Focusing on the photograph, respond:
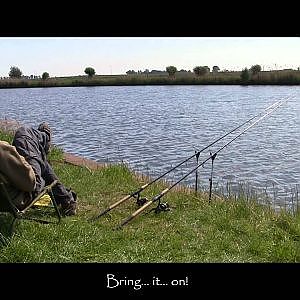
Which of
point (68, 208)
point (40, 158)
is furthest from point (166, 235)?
point (40, 158)

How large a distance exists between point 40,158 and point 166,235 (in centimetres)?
149

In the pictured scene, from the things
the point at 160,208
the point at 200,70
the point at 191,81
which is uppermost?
the point at 200,70

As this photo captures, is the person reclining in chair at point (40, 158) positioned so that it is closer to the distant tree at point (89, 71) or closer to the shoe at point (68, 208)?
the shoe at point (68, 208)

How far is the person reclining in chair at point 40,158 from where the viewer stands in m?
4.34

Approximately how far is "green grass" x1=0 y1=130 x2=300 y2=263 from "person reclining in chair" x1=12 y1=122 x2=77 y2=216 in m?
0.22

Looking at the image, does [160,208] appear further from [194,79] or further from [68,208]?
[194,79]

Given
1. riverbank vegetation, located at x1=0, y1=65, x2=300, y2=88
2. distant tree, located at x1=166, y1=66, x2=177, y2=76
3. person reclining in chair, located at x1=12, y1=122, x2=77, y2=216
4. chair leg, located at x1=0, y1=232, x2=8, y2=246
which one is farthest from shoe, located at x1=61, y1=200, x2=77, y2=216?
distant tree, located at x1=166, y1=66, x2=177, y2=76

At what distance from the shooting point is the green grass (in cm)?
379

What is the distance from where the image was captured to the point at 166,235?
4441 mm

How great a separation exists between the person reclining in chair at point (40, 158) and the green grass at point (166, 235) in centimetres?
22

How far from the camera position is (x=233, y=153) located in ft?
40.7

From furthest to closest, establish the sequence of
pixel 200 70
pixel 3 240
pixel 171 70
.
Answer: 1. pixel 171 70
2. pixel 200 70
3. pixel 3 240
